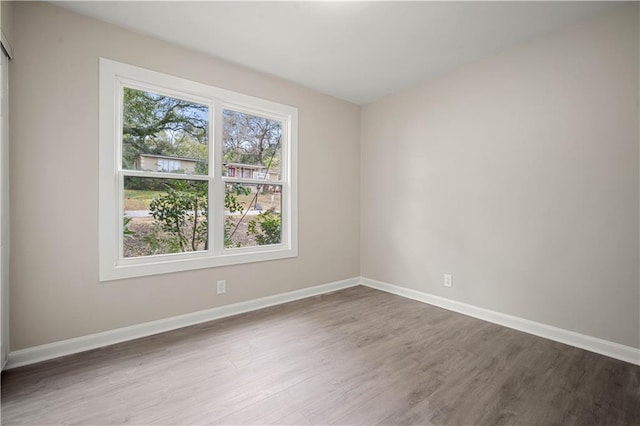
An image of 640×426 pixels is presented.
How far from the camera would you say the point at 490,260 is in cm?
299

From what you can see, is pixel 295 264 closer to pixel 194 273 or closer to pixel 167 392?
pixel 194 273

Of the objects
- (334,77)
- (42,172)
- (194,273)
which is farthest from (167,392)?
(334,77)

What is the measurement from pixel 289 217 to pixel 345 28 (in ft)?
6.83

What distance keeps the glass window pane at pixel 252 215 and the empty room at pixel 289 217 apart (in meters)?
0.03

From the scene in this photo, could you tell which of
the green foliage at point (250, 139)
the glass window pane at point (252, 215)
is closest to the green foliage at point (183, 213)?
the glass window pane at point (252, 215)

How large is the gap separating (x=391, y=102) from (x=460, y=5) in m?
1.74

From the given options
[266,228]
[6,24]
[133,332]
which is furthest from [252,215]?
[6,24]

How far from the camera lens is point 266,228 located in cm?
353

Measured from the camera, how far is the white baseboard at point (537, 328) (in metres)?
2.23

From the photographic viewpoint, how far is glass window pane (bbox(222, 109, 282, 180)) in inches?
126

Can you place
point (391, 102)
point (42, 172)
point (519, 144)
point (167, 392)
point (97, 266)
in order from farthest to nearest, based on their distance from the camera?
point (391, 102) → point (519, 144) → point (97, 266) → point (42, 172) → point (167, 392)

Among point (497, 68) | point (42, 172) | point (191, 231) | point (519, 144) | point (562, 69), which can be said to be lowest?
point (191, 231)

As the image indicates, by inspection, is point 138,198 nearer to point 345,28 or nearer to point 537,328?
point 345,28

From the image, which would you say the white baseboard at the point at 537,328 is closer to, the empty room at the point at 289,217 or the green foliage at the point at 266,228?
the empty room at the point at 289,217
